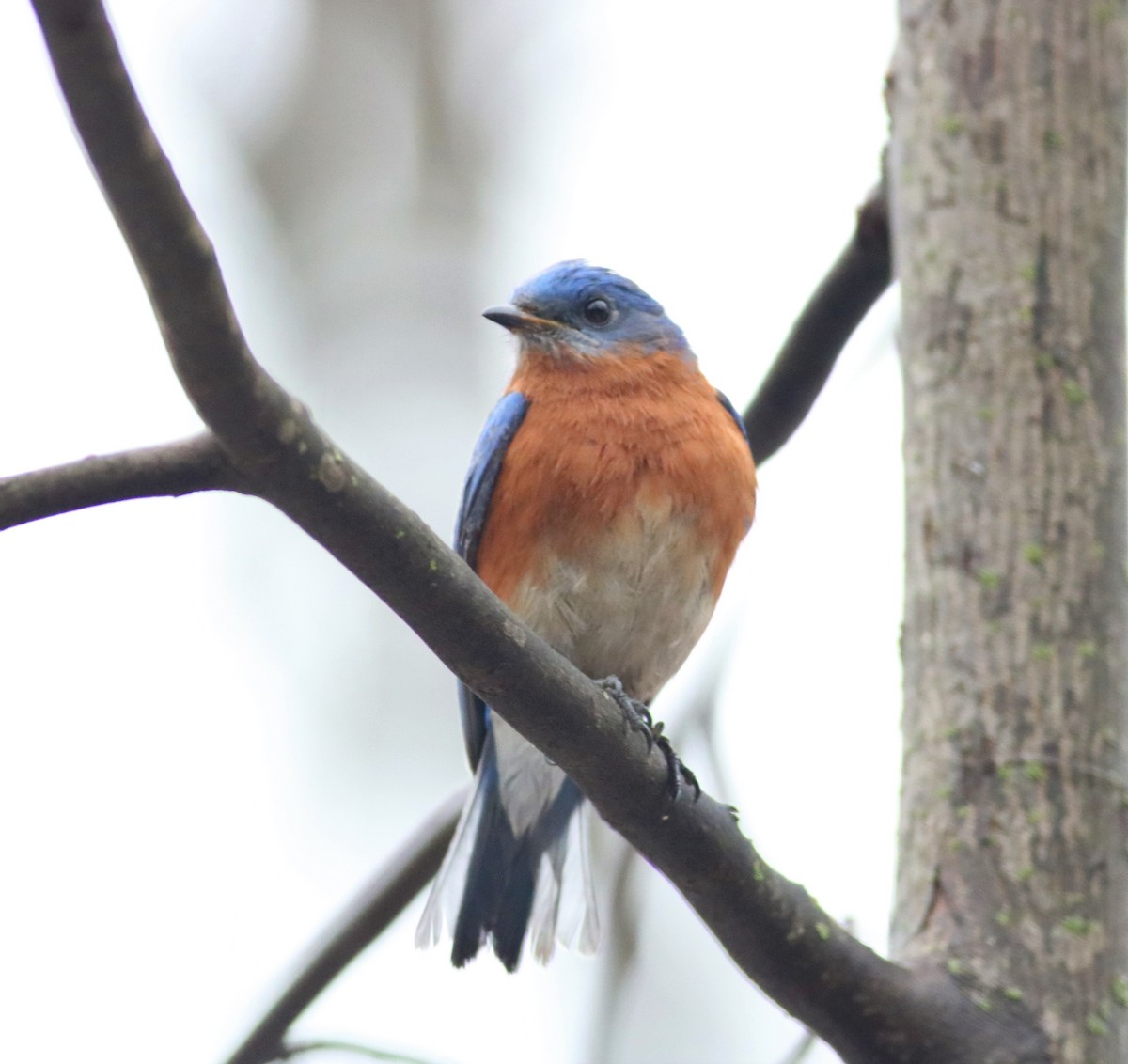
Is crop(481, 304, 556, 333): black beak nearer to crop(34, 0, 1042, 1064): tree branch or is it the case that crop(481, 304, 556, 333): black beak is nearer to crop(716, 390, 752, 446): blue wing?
crop(716, 390, 752, 446): blue wing

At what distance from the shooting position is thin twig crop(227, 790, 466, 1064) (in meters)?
3.94

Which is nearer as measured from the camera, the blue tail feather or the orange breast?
the orange breast

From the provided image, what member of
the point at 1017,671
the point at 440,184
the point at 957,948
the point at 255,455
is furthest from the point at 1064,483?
the point at 440,184

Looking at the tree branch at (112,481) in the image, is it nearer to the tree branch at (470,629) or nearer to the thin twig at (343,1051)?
the tree branch at (470,629)

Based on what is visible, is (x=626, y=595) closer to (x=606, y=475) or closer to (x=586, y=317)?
(x=606, y=475)

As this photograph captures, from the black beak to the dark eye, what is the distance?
0.66 ft

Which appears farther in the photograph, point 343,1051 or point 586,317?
Result: point 586,317

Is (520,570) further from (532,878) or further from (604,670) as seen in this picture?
(532,878)

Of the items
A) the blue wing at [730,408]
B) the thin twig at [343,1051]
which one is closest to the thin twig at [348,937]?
the thin twig at [343,1051]

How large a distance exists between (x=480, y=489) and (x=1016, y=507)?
1852mm

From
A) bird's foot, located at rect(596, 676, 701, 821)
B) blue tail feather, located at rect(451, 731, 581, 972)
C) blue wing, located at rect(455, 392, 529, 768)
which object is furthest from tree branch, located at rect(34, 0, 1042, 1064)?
blue tail feather, located at rect(451, 731, 581, 972)

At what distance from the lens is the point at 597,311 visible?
19.1ft

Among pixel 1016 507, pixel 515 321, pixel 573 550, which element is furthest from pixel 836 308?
pixel 515 321

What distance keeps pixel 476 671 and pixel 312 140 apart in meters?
10.8
